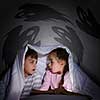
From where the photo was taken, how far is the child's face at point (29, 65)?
117 inches

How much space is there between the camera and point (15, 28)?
3.02 meters

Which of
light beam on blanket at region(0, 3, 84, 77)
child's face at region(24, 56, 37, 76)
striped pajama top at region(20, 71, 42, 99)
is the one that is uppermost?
light beam on blanket at region(0, 3, 84, 77)

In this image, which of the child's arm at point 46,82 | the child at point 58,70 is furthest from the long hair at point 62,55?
the child's arm at point 46,82

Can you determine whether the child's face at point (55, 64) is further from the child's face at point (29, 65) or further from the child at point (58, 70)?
the child's face at point (29, 65)

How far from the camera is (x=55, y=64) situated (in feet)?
9.89

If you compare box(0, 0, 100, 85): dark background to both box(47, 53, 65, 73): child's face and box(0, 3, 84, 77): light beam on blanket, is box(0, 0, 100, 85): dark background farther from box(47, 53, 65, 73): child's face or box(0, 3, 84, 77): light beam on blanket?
box(47, 53, 65, 73): child's face

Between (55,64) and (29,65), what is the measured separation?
0.27m

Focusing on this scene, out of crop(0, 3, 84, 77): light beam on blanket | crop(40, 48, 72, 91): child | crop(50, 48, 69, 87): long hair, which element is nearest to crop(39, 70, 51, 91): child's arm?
crop(40, 48, 72, 91): child

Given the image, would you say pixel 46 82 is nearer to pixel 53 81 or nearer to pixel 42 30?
pixel 53 81

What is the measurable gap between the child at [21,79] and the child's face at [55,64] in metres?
0.15

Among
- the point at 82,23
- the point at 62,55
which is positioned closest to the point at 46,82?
the point at 62,55

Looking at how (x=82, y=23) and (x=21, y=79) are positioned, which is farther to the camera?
(x=82, y=23)

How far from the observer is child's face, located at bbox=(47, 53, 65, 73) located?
3.00 meters

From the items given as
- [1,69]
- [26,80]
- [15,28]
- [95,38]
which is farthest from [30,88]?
[95,38]
